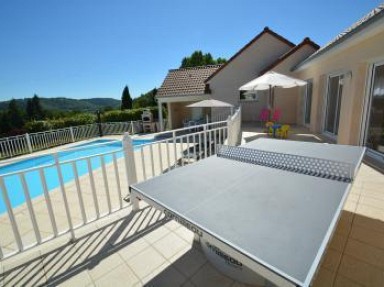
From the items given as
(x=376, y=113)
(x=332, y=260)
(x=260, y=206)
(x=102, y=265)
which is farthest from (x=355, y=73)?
(x=102, y=265)

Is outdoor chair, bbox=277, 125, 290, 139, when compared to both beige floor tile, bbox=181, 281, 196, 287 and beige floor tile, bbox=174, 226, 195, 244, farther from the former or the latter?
beige floor tile, bbox=181, 281, 196, 287

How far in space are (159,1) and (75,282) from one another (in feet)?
36.2

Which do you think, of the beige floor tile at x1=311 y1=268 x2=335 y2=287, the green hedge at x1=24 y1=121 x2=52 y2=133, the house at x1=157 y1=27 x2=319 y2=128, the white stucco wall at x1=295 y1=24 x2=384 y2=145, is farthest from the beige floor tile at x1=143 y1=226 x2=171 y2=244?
the green hedge at x1=24 y1=121 x2=52 y2=133

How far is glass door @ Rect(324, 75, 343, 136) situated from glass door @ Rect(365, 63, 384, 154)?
2119 mm

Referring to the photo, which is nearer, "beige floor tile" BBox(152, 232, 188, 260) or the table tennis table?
the table tennis table

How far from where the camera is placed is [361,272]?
2.19m

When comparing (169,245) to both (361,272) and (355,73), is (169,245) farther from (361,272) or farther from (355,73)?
(355,73)

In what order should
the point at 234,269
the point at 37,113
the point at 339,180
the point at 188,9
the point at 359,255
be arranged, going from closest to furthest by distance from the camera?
the point at 339,180 < the point at 234,269 < the point at 359,255 < the point at 188,9 < the point at 37,113

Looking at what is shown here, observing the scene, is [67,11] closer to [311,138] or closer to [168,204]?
[168,204]

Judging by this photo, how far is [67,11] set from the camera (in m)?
8.73

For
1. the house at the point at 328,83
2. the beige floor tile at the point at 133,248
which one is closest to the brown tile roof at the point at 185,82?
the house at the point at 328,83

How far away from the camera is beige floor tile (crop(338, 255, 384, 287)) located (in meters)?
2.07

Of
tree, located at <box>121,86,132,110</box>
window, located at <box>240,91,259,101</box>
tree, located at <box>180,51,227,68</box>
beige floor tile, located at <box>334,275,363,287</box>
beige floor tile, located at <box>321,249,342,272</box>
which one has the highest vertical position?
tree, located at <box>180,51,227,68</box>

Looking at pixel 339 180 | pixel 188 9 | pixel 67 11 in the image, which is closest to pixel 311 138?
pixel 339 180
